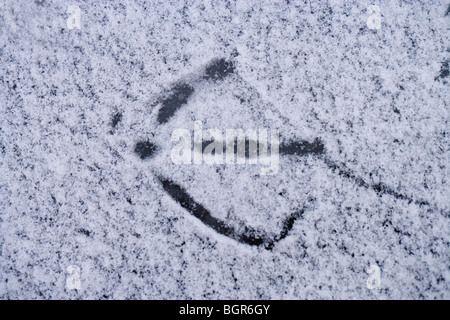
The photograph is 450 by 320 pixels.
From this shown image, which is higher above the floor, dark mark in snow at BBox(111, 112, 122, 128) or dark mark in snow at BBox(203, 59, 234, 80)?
dark mark in snow at BBox(203, 59, 234, 80)

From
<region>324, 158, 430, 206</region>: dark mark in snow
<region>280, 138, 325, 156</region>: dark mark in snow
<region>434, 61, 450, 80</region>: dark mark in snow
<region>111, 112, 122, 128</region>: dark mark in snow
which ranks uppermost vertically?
<region>434, 61, 450, 80</region>: dark mark in snow

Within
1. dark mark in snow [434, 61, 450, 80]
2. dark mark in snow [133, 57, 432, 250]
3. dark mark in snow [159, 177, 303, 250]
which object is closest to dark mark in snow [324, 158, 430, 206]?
dark mark in snow [133, 57, 432, 250]

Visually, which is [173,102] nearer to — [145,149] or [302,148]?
[145,149]

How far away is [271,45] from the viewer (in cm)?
62

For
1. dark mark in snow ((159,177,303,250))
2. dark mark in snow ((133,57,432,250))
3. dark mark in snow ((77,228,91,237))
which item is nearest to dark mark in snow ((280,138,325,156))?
dark mark in snow ((133,57,432,250))

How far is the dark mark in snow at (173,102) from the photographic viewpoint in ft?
2.02

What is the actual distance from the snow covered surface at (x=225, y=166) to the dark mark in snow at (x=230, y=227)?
1 centimetres

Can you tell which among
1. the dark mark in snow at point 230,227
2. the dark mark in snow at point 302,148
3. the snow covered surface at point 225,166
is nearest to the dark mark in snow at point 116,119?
the snow covered surface at point 225,166

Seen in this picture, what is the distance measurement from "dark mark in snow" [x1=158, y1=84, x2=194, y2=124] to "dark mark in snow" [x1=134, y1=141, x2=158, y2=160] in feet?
0.18

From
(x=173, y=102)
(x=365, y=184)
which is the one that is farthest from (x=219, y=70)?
(x=365, y=184)

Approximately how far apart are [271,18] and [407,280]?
573 mm

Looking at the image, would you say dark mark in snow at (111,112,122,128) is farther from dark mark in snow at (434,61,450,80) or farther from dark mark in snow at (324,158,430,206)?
dark mark in snow at (434,61,450,80)

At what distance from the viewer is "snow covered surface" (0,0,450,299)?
1.94 ft
